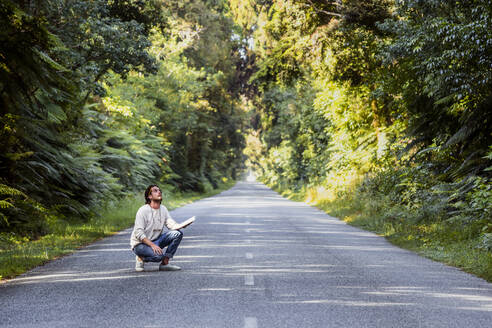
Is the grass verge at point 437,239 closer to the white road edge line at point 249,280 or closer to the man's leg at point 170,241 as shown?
the white road edge line at point 249,280

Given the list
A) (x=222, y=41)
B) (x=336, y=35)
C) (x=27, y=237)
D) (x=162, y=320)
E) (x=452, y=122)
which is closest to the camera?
(x=162, y=320)

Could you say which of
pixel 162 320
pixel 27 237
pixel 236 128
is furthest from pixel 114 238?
pixel 236 128

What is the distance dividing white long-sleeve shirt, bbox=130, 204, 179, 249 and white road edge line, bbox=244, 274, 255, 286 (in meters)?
1.59

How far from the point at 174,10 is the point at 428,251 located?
23949mm

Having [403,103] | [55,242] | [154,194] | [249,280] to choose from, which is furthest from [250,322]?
[403,103]

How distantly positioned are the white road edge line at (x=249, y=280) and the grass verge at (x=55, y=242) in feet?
12.6

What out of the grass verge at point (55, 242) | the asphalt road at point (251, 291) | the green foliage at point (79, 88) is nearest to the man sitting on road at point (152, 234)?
the asphalt road at point (251, 291)

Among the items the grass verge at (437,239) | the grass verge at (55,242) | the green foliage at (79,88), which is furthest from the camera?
the grass verge at (437,239)

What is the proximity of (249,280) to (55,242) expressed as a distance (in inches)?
254

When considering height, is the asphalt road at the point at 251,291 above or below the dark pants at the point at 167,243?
Answer: below

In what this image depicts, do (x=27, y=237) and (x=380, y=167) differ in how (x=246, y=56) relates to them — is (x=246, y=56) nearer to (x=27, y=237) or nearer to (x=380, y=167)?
(x=380, y=167)

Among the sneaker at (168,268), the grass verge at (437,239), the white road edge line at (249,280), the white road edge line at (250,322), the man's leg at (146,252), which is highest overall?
the man's leg at (146,252)

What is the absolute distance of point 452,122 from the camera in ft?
49.8

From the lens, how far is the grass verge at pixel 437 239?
1009 centimetres
